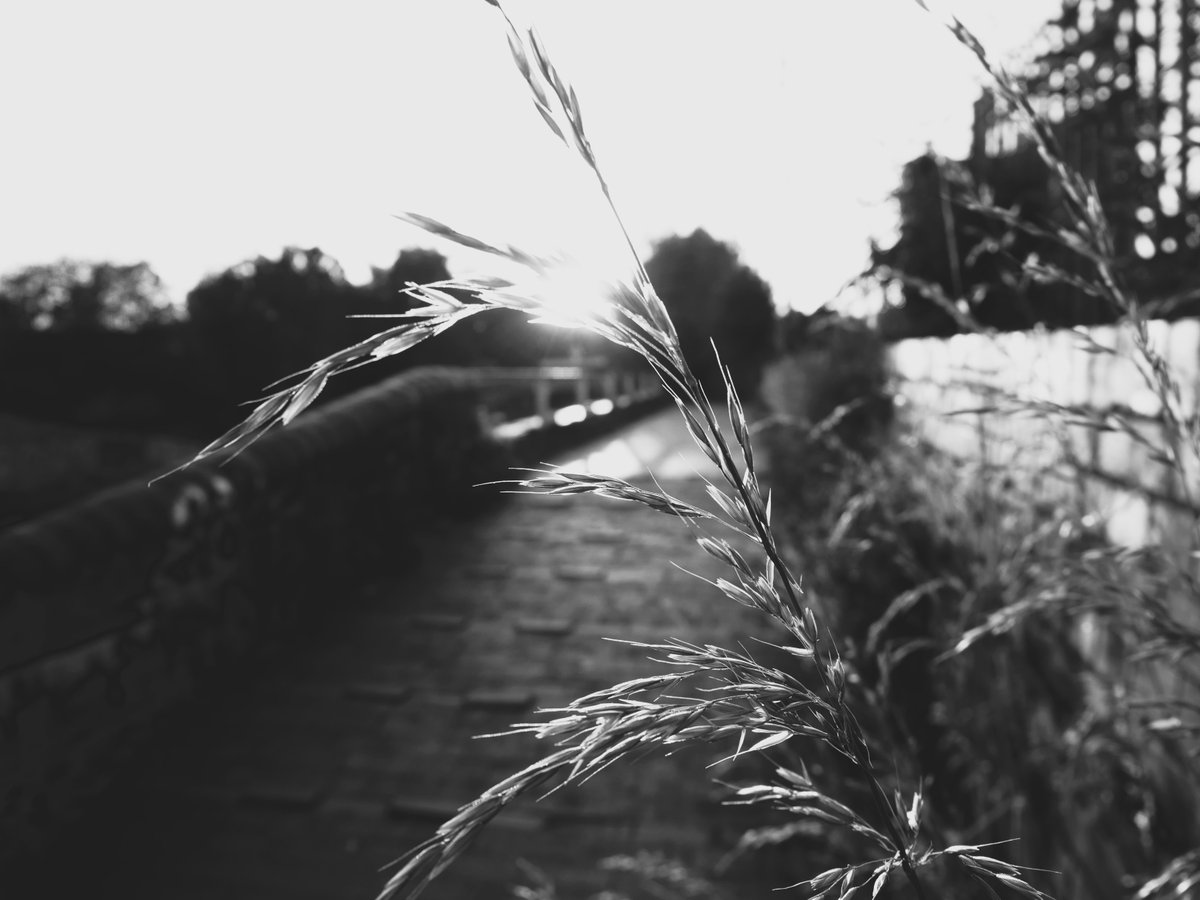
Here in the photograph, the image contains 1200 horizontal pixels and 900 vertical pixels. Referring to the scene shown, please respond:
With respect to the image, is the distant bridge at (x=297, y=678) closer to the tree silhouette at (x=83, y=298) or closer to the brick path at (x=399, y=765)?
the brick path at (x=399, y=765)

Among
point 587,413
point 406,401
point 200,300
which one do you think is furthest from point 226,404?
point 406,401

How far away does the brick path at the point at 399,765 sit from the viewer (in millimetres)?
2436

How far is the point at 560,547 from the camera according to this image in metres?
5.63

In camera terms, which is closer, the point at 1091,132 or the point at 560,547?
the point at 1091,132

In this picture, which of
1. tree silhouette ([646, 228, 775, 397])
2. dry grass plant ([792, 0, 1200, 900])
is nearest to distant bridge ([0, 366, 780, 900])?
dry grass plant ([792, 0, 1200, 900])

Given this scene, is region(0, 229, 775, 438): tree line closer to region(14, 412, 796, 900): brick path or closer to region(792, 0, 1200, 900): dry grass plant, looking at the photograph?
region(14, 412, 796, 900): brick path

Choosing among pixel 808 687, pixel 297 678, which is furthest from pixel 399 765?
pixel 808 687

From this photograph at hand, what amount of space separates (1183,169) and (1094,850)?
2.11 m

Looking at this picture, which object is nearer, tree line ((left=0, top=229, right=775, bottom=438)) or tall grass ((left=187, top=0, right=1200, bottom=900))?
tall grass ((left=187, top=0, right=1200, bottom=900))

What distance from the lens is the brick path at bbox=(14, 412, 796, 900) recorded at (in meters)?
2.44

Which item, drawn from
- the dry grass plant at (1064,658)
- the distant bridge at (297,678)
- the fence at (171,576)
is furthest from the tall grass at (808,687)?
the fence at (171,576)

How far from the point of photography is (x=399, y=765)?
2.96m

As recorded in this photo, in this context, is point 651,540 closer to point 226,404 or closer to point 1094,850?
point 1094,850

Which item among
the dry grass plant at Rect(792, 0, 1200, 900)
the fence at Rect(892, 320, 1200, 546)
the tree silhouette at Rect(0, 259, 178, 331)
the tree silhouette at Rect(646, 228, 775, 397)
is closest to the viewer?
the dry grass plant at Rect(792, 0, 1200, 900)
